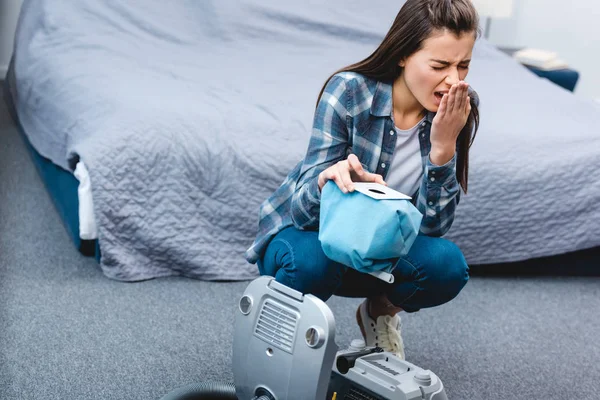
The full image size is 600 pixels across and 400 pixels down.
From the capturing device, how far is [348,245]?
3.95 feet

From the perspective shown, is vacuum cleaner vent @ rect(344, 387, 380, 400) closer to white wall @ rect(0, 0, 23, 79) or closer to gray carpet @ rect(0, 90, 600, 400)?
gray carpet @ rect(0, 90, 600, 400)

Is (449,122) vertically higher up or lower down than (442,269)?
higher up

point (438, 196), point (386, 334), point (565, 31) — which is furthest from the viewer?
point (565, 31)

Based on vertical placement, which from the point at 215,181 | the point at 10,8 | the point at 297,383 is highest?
the point at 297,383

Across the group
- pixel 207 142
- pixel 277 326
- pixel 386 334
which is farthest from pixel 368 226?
pixel 207 142

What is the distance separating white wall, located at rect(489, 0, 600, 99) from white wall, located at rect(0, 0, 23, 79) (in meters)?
2.38

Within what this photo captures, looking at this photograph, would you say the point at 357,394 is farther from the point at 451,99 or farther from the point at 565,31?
the point at 565,31

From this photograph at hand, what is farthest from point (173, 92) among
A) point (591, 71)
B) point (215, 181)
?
point (591, 71)

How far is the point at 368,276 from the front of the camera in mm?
1479

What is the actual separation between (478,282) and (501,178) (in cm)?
31

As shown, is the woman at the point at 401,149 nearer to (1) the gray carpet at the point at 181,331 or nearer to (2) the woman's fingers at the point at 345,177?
(2) the woman's fingers at the point at 345,177

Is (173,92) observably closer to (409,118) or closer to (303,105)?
(303,105)

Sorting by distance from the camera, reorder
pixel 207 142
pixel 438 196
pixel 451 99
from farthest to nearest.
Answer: pixel 207 142
pixel 438 196
pixel 451 99

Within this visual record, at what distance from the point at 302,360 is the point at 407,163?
17.0 inches
